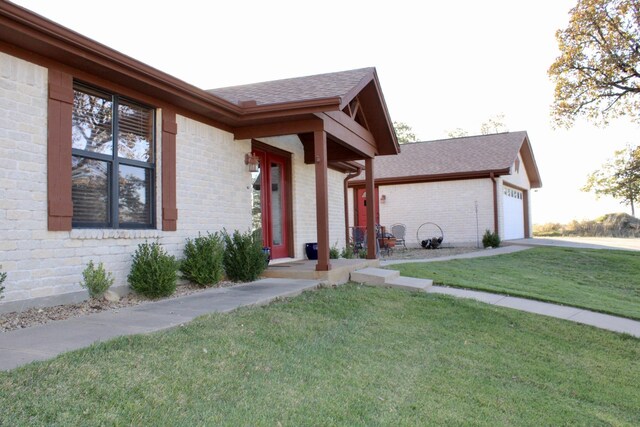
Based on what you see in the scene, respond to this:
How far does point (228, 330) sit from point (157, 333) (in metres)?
0.62

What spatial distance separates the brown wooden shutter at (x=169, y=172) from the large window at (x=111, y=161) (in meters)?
0.16

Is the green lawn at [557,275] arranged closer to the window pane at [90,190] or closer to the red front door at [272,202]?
the red front door at [272,202]

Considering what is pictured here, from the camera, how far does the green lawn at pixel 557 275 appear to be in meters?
8.26

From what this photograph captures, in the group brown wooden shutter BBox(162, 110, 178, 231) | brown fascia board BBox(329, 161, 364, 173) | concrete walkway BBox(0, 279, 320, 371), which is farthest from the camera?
brown fascia board BBox(329, 161, 364, 173)

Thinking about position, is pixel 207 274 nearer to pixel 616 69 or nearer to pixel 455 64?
pixel 616 69

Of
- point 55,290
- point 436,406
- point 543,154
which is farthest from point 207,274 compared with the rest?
point 543,154

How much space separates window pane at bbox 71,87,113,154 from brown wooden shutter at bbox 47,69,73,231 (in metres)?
0.19

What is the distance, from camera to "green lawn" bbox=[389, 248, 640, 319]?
27.1ft

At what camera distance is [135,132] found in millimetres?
6301

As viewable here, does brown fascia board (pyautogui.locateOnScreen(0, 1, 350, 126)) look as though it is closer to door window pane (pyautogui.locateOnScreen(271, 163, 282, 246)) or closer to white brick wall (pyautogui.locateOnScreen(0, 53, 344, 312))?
white brick wall (pyautogui.locateOnScreen(0, 53, 344, 312))

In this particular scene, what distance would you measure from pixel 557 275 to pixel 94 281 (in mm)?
10191

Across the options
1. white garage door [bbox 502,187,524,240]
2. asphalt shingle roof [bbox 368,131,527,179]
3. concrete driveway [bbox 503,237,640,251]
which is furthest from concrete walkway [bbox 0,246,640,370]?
white garage door [bbox 502,187,524,240]

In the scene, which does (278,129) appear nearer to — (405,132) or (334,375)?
(334,375)

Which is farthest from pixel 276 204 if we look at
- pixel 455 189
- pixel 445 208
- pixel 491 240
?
pixel 455 189
